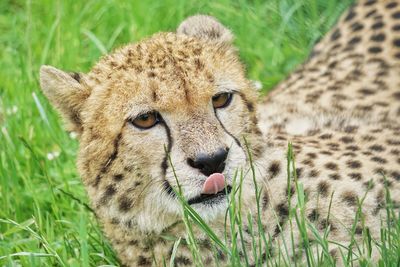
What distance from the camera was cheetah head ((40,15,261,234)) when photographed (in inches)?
133

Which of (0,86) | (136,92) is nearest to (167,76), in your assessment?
(136,92)

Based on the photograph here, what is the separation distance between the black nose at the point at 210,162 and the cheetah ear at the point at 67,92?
0.65m

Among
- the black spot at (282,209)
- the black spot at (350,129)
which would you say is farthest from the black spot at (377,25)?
the black spot at (282,209)

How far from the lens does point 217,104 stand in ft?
11.5

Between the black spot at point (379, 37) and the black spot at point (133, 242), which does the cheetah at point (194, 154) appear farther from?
the black spot at point (379, 37)

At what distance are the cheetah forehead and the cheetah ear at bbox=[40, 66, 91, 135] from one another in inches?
2.6

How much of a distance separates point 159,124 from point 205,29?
71 centimetres

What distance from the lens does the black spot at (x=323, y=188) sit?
3820mm

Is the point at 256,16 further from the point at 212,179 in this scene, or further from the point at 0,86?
the point at 212,179

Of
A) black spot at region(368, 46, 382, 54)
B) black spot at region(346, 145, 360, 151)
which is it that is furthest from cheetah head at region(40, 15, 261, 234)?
black spot at region(368, 46, 382, 54)

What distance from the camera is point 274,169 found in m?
3.82

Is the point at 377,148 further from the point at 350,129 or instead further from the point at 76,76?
the point at 76,76

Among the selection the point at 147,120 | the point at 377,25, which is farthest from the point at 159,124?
the point at 377,25

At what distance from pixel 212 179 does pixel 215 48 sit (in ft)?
2.19
